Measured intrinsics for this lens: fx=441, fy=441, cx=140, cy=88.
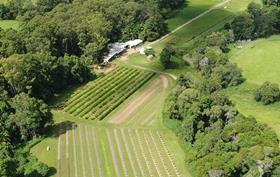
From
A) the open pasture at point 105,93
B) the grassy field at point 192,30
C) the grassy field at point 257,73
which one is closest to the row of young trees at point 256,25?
the grassy field at point 257,73

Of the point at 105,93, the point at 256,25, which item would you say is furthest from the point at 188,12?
the point at 105,93

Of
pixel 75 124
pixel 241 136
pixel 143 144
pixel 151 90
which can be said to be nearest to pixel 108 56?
pixel 151 90

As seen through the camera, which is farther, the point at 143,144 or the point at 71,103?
the point at 71,103

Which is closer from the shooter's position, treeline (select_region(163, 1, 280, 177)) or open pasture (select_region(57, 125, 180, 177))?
treeline (select_region(163, 1, 280, 177))

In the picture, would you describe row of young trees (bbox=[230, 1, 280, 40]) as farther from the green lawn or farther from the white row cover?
the white row cover

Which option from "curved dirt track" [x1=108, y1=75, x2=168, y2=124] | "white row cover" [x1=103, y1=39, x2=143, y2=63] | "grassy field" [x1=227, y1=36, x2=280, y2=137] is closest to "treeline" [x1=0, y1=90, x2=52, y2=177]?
"curved dirt track" [x1=108, y1=75, x2=168, y2=124]

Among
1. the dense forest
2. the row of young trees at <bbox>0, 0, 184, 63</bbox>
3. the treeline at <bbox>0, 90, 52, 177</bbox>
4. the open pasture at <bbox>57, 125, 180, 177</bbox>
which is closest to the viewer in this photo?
the treeline at <bbox>0, 90, 52, 177</bbox>

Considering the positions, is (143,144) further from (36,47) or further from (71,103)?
(36,47)
